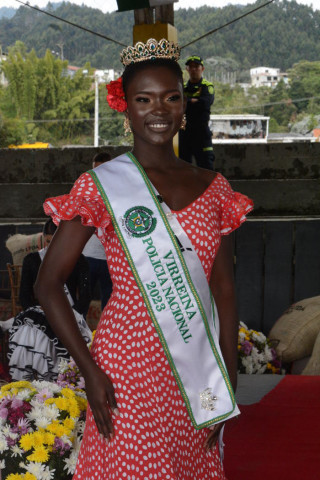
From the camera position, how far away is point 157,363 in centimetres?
173

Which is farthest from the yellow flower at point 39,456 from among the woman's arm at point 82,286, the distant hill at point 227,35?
the distant hill at point 227,35

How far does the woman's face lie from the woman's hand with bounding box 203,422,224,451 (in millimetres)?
712

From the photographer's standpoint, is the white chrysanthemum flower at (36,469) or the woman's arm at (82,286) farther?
the woman's arm at (82,286)

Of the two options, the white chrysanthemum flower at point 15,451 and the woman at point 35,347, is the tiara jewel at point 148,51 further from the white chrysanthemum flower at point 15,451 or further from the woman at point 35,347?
the woman at point 35,347

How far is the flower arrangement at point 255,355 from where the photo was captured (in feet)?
15.3

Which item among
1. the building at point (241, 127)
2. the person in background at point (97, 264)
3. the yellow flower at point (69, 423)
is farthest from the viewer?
the building at point (241, 127)

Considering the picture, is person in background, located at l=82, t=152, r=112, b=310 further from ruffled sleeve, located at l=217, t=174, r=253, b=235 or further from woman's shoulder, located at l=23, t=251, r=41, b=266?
ruffled sleeve, located at l=217, t=174, r=253, b=235

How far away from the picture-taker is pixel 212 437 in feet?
5.96

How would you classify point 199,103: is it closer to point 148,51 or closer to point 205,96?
point 205,96

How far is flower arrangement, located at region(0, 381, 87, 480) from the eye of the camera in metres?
2.57

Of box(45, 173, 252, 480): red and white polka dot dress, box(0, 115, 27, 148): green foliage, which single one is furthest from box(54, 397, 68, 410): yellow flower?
box(0, 115, 27, 148): green foliage

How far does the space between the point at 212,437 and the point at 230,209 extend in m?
0.57

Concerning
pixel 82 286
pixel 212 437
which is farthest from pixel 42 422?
pixel 82 286

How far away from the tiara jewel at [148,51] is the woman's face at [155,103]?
0.13 ft
